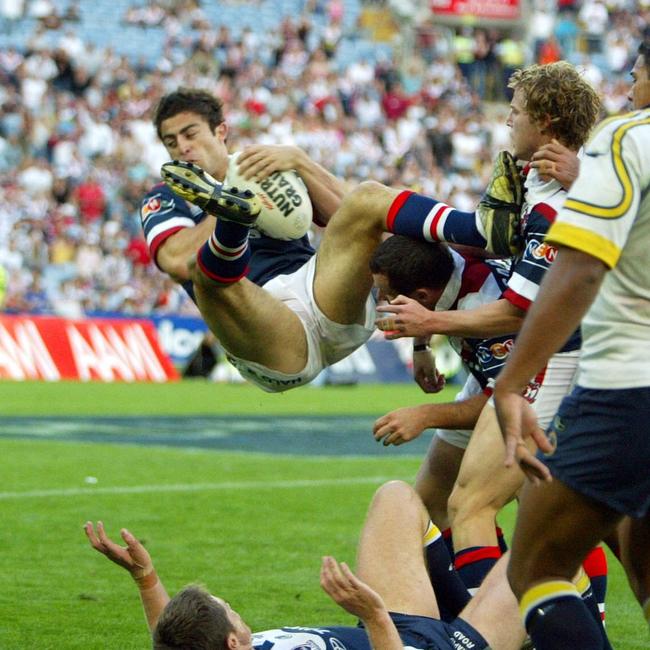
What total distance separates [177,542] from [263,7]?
23199 mm

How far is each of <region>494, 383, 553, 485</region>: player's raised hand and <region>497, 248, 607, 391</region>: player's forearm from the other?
82mm

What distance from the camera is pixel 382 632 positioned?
13.5ft

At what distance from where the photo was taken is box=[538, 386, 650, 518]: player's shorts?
12.3 feet

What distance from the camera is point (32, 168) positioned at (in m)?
22.8

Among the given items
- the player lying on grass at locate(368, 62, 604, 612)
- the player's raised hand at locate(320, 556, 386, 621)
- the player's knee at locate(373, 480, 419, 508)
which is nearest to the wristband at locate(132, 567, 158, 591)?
the player's knee at locate(373, 480, 419, 508)

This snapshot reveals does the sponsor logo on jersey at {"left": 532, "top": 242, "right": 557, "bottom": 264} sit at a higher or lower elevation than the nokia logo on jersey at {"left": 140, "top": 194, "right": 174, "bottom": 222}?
higher

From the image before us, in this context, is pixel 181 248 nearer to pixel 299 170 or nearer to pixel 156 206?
pixel 156 206

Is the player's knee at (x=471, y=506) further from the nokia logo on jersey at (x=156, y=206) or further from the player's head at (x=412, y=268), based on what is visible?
the nokia logo on jersey at (x=156, y=206)

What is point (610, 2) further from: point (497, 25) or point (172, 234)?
point (172, 234)

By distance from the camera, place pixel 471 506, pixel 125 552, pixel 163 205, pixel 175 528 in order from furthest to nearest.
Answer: pixel 175 528, pixel 163 205, pixel 471 506, pixel 125 552

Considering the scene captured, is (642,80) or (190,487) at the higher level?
(642,80)

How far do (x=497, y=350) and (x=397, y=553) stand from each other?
117 cm

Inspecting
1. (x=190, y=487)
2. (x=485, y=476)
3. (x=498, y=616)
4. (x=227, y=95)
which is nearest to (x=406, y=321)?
(x=485, y=476)

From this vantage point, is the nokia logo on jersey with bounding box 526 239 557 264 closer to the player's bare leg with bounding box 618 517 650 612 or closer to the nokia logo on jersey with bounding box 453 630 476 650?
the player's bare leg with bounding box 618 517 650 612
